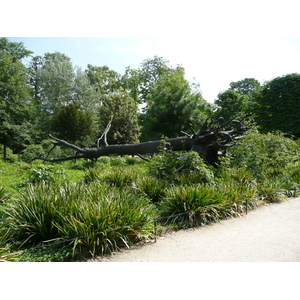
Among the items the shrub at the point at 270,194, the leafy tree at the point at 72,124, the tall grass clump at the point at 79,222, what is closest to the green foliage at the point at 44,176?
the tall grass clump at the point at 79,222

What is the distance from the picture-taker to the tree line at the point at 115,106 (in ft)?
60.3

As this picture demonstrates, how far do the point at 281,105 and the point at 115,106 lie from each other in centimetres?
1756

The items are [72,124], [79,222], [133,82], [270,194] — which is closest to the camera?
[79,222]

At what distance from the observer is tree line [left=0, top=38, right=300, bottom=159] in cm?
1839

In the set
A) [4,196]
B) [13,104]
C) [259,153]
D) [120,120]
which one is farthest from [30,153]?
[259,153]

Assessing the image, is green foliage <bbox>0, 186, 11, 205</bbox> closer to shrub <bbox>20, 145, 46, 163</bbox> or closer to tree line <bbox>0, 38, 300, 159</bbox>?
tree line <bbox>0, 38, 300, 159</bbox>

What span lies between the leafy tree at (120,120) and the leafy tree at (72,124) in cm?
485

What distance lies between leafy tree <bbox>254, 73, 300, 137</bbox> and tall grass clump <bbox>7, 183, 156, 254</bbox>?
24.7 metres

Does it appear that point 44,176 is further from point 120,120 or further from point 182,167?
point 120,120

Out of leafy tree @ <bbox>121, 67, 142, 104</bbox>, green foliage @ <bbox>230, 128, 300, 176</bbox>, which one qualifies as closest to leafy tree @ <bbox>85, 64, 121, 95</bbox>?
leafy tree @ <bbox>121, 67, 142, 104</bbox>

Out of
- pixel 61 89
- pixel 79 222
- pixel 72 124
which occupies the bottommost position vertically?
pixel 79 222

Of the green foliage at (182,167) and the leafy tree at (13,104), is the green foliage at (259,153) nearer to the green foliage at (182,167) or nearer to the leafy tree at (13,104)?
the green foliage at (182,167)

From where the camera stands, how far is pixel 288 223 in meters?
4.90

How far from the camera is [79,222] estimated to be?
10.9ft
